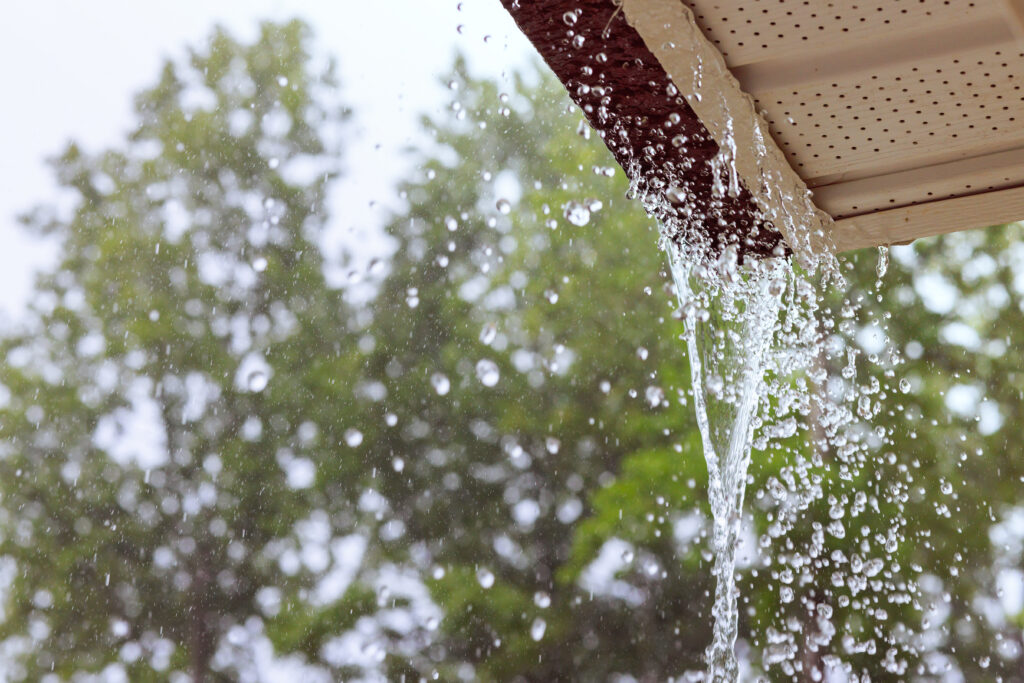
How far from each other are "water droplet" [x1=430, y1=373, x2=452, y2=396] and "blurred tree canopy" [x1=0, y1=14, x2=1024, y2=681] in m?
0.06

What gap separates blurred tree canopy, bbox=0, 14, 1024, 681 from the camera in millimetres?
7238

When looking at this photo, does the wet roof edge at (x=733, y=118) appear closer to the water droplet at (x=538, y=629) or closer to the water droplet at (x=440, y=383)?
the water droplet at (x=538, y=629)

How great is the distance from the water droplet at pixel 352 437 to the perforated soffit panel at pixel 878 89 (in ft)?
20.6

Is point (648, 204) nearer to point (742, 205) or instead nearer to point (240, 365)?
point (742, 205)

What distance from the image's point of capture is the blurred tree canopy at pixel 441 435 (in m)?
7.24

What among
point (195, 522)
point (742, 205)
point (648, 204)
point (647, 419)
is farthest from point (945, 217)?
point (195, 522)

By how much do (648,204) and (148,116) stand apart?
794 centimetres

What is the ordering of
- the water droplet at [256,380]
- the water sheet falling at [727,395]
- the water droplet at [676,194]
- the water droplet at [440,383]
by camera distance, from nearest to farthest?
the water droplet at [676,194], the water sheet falling at [727,395], the water droplet at [440,383], the water droplet at [256,380]

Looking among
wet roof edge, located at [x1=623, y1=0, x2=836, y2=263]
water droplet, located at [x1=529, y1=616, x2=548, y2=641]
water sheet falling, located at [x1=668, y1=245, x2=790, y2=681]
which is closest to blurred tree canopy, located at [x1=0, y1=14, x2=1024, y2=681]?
water droplet, located at [x1=529, y1=616, x2=548, y2=641]

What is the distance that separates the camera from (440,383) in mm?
8117

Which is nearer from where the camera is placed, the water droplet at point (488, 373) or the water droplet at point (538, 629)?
the water droplet at point (538, 629)

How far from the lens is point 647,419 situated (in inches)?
310

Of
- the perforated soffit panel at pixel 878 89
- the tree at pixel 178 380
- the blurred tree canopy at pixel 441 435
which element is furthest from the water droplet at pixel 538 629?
the perforated soffit panel at pixel 878 89

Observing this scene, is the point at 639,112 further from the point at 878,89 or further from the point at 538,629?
the point at 538,629
